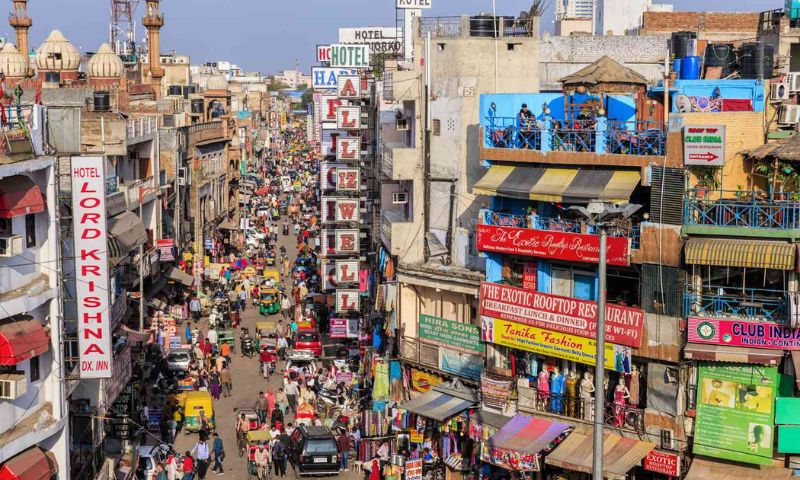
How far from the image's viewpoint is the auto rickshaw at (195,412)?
36719mm

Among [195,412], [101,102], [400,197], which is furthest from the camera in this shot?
[101,102]

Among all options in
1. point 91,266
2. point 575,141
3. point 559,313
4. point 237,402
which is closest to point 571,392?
Result: point 559,313

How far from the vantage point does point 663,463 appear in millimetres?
24438

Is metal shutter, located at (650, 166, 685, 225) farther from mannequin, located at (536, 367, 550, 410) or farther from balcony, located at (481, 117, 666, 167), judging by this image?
mannequin, located at (536, 367, 550, 410)

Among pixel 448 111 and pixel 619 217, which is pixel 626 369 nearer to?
pixel 619 217

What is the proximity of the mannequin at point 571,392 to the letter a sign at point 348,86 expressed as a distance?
23.7 meters

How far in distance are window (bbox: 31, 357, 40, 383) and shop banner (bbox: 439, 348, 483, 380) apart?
11.8 meters

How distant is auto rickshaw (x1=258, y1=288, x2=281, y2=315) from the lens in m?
55.8

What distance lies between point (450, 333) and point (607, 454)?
8057 mm

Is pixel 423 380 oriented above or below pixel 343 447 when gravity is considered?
above

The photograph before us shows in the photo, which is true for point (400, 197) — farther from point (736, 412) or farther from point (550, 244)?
point (736, 412)

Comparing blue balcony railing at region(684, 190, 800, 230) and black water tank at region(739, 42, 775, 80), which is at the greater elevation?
black water tank at region(739, 42, 775, 80)

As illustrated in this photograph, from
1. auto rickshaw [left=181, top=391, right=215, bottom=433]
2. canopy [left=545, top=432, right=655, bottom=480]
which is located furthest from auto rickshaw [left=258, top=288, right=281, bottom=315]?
canopy [left=545, top=432, right=655, bottom=480]

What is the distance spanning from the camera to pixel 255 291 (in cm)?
5944
